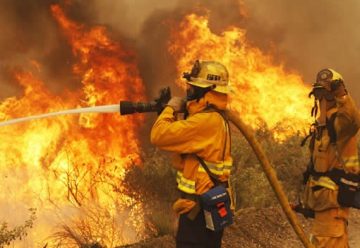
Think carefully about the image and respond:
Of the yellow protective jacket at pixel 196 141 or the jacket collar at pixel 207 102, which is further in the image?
the jacket collar at pixel 207 102

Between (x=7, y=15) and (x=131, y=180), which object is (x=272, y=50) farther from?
(x=131, y=180)

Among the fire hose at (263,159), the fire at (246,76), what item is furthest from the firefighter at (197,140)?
the fire at (246,76)

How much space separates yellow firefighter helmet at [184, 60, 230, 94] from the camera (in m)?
3.19

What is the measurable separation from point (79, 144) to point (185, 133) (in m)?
6.21

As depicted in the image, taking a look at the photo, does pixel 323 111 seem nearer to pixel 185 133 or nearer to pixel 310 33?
pixel 185 133

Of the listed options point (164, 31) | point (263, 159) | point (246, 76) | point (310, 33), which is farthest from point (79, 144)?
point (310, 33)

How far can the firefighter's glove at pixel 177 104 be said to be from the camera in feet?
10.5

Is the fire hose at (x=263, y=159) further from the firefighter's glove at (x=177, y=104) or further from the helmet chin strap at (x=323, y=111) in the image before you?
the helmet chin strap at (x=323, y=111)

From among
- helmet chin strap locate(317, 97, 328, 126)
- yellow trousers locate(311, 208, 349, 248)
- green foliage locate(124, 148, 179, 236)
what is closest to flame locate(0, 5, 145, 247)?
green foliage locate(124, 148, 179, 236)

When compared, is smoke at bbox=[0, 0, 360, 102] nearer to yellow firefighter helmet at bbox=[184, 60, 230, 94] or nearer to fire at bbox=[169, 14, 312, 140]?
fire at bbox=[169, 14, 312, 140]

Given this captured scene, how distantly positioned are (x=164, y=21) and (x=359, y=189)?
30.5 feet

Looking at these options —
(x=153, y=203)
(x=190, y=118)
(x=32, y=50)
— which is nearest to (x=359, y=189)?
(x=190, y=118)

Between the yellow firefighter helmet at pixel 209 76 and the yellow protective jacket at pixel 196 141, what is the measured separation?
0.06 m

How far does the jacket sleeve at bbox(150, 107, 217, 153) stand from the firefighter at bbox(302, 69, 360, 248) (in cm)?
118
